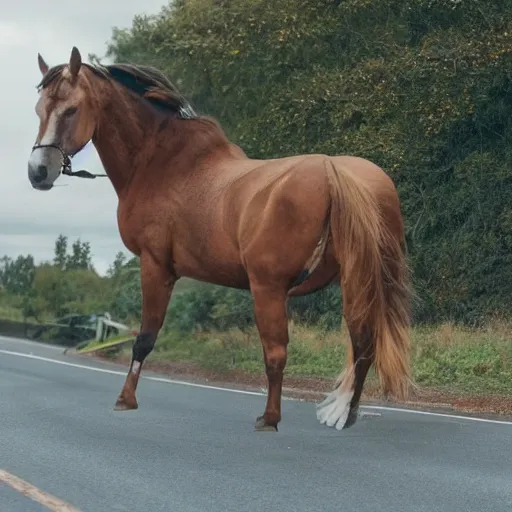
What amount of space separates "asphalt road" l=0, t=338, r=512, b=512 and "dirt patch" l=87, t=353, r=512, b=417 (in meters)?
1.06

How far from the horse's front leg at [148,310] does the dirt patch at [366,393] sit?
2390 mm

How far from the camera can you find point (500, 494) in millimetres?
5969

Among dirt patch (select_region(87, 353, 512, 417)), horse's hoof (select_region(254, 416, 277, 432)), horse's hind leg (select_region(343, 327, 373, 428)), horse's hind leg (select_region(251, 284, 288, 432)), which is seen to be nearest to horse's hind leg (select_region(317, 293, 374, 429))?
horse's hind leg (select_region(343, 327, 373, 428))

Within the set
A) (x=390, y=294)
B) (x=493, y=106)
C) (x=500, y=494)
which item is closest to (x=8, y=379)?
(x=390, y=294)

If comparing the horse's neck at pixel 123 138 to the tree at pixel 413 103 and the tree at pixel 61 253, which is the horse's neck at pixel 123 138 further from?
the tree at pixel 61 253

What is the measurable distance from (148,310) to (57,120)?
158 centimetres

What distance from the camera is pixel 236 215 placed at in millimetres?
7105

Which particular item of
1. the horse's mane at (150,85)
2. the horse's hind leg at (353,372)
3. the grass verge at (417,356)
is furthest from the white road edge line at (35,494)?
the grass verge at (417,356)

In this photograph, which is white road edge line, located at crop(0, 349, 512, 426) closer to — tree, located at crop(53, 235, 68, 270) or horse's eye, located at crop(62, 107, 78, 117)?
horse's eye, located at crop(62, 107, 78, 117)

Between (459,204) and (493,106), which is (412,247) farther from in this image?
(493,106)

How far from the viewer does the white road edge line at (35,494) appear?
556 cm

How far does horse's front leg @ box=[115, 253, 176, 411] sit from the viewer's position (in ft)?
25.0

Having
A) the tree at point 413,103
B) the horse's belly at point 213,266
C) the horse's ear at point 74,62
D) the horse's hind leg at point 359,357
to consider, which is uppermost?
the tree at point 413,103

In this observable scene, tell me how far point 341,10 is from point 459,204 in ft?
14.5
